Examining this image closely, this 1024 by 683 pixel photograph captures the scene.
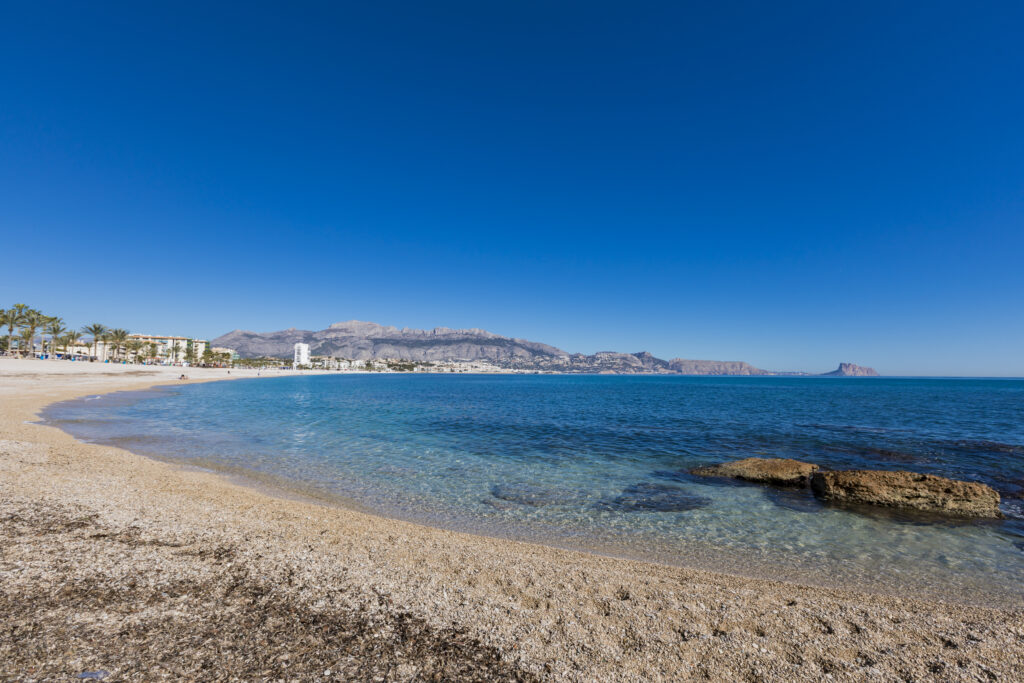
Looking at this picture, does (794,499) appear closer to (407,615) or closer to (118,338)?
(407,615)

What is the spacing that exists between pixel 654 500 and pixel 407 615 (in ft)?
33.2

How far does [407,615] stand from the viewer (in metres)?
5.81

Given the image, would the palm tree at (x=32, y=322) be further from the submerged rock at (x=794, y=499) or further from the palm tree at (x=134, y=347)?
the submerged rock at (x=794, y=499)

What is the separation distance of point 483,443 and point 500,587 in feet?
58.8

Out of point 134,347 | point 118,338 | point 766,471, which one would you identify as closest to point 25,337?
point 118,338

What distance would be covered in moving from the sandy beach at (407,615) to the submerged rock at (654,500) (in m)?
4.47

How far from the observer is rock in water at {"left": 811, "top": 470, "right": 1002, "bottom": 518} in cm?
1263

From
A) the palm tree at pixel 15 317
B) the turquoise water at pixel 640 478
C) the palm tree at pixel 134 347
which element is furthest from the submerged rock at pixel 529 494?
the palm tree at pixel 134 347

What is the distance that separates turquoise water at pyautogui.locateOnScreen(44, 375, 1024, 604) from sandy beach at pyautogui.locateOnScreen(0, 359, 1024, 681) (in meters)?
2.07

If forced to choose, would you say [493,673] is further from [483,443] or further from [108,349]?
[108,349]

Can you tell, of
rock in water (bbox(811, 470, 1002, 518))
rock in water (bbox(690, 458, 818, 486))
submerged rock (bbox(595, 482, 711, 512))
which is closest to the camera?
rock in water (bbox(811, 470, 1002, 518))

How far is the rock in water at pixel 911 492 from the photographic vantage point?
12633 millimetres

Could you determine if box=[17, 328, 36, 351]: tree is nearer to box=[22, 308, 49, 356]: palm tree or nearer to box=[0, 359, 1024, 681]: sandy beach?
box=[22, 308, 49, 356]: palm tree

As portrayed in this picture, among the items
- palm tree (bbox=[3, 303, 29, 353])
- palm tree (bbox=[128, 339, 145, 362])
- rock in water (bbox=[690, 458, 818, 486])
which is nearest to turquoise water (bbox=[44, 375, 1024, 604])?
rock in water (bbox=[690, 458, 818, 486])
